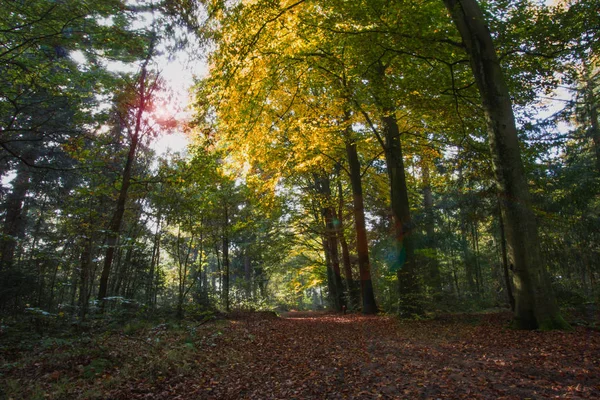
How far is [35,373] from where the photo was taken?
514 centimetres

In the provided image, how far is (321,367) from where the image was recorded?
18.9 feet

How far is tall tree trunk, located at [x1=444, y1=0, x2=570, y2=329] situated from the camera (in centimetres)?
655

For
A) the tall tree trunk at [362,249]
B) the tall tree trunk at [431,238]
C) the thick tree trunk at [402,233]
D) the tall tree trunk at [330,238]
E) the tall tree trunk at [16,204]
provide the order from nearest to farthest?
1. the thick tree trunk at [402,233]
2. the tall tree trunk at [431,238]
3. the tall tree trunk at [362,249]
4. the tall tree trunk at [16,204]
5. the tall tree trunk at [330,238]

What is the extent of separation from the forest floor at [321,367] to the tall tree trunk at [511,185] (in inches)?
23.4

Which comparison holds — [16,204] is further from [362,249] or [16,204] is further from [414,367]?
[414,367]

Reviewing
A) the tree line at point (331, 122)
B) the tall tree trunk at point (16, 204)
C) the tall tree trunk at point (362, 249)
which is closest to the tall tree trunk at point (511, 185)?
the tree line at point (331, 122)

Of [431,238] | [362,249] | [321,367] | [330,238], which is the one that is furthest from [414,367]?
[330,238]

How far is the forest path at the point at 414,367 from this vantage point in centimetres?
409

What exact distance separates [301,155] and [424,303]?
7.20m

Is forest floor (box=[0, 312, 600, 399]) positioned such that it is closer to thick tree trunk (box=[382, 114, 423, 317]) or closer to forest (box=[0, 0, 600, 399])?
forest (box=[0, 0, 600, 399])

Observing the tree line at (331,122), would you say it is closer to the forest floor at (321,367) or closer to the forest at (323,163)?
the forest at (323,163)

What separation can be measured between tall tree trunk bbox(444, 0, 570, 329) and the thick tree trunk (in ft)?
10.1

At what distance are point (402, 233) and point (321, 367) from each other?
21.0 feet

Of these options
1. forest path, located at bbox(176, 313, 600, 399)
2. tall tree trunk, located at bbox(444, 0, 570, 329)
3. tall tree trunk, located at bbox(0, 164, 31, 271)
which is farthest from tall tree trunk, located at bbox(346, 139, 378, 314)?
tall tree trunk, located at bbox(0, 164, 31, 271)
